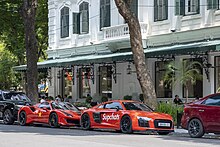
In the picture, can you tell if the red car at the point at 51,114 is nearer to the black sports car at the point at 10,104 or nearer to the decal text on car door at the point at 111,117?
the black sports car at the point at 10,104

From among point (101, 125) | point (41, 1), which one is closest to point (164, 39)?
point (101, 125)

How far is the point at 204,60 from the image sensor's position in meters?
27.8

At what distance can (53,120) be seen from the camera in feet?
79.3

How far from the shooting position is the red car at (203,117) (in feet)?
58.4

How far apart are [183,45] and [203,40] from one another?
109cm

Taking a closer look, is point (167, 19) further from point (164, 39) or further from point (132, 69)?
point (132, 69)

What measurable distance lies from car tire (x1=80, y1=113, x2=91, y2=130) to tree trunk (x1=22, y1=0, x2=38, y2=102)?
9510mm

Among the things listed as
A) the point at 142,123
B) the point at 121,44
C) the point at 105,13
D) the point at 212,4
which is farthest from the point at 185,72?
the point at 105,13

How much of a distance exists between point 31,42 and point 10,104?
17.9 feet

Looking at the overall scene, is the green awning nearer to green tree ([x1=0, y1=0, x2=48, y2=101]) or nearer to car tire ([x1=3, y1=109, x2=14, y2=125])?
green tree ([x1=0, y1=0, x2=48, y2=101])

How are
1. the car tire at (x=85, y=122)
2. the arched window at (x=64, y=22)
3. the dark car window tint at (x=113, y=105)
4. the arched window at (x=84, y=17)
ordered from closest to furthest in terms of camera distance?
the dark car window tint at (x=113, y=105) < the car tire at (x=85, y=122) < the arched window at (x=84, y=17) < the arched window at (x=64, y=22)

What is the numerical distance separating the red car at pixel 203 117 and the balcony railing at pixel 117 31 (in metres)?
12.8

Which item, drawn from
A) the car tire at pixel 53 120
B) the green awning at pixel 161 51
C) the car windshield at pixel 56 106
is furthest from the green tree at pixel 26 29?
the car tire at pixel 53 120

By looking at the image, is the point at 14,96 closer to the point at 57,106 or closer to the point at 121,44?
the point at 57,106
